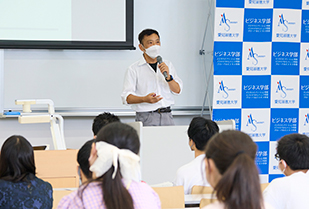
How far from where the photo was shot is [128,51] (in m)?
4.40

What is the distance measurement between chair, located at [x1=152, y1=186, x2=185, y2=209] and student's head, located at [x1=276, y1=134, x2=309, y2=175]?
577mm

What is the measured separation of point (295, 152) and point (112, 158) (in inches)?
43.0

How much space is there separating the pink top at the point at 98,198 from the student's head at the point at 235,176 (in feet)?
0.88

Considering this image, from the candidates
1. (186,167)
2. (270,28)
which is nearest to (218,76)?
(270,28)

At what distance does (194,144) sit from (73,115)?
230 centimetres

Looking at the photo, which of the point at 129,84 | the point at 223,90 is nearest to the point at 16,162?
the point at 129,84

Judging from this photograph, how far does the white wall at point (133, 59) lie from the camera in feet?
14.0

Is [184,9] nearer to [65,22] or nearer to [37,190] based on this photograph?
[65,22]

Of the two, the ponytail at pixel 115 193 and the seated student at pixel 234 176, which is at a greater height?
the seated student at pixel 234 176

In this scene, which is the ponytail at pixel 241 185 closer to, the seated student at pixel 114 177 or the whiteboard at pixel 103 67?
the seated student at pixel 114 177

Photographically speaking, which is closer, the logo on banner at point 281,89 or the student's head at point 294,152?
the student's head at point 294,152

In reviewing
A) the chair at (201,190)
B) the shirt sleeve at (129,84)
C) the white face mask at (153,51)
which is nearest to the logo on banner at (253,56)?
the white face mask at (153,51)

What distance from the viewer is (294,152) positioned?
1.86 metres

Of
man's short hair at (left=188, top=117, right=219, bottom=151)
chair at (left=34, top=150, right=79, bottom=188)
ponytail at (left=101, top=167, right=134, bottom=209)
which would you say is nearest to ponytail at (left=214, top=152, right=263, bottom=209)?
ponytail at (left=101, top=167, right=134, bottom=209)
